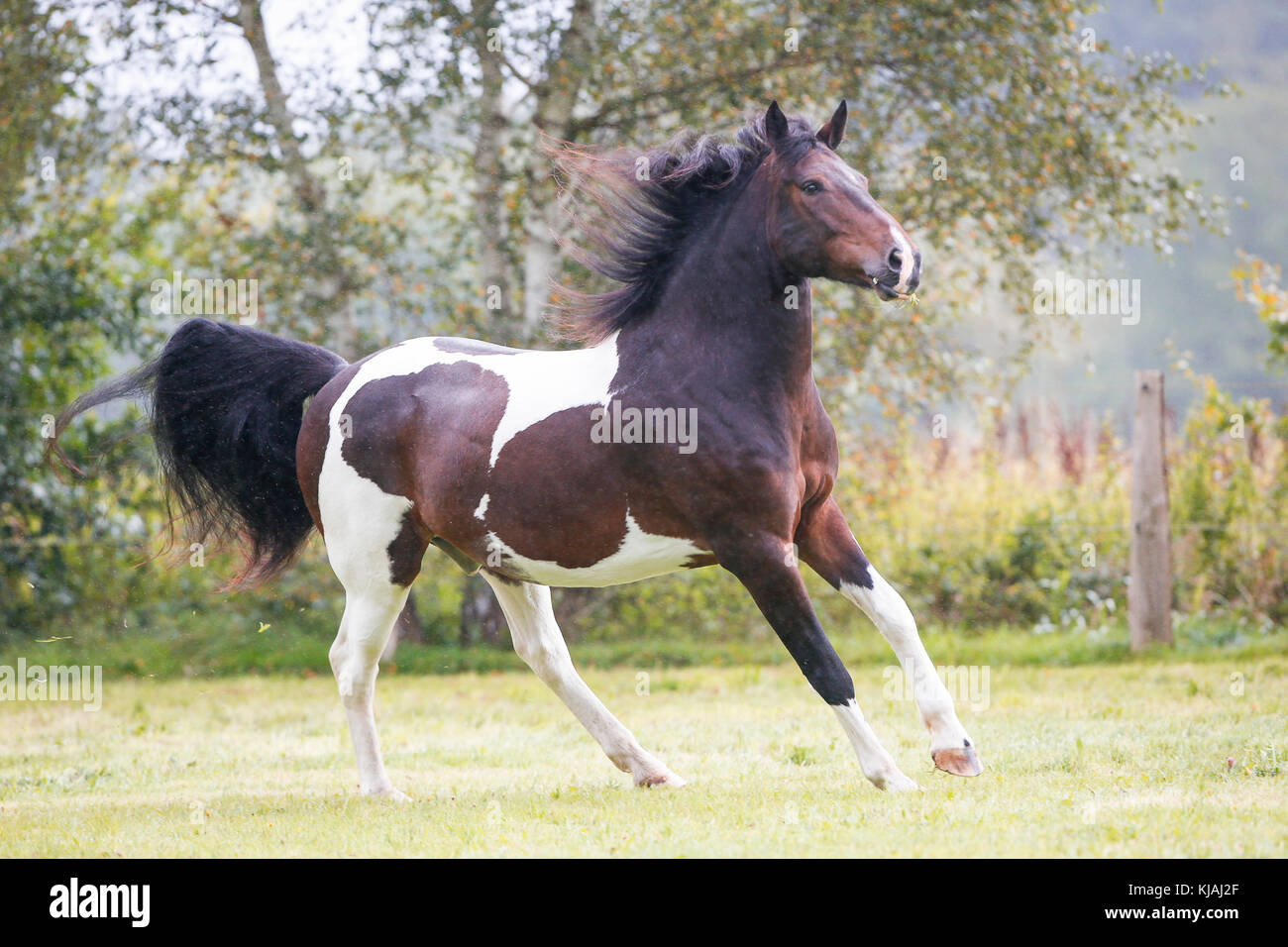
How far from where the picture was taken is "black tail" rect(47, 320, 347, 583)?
5.84 meters

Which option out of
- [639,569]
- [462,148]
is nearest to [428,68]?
[462,148]

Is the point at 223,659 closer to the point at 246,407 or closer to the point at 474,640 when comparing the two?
the point at 474,640

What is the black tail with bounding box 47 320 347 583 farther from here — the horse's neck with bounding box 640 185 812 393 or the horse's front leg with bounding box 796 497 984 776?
the horse's front leg with bounding box 796 497 984 776

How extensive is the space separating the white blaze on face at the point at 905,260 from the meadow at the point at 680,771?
171 cm

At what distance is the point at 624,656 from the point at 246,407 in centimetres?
491

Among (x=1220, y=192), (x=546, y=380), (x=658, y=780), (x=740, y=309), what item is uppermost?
(x=1220, y=192)

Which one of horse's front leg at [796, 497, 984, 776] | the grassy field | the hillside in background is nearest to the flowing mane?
horse's front leg at [796, 497, 984, 776]

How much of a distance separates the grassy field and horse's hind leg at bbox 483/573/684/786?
155mm

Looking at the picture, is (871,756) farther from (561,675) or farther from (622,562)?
(561,675)

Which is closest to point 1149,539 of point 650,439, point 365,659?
point 650,439

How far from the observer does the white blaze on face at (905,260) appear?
4.23 meters

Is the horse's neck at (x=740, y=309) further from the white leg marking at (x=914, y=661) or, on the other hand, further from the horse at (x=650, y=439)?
the white leg marking at (x=914, y=661)

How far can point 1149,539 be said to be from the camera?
346 inches

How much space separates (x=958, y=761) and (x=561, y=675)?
1.73 m
